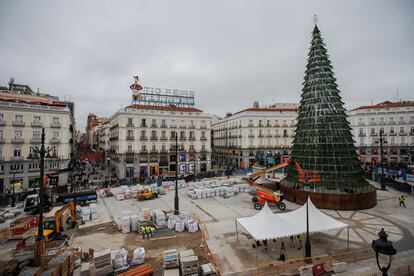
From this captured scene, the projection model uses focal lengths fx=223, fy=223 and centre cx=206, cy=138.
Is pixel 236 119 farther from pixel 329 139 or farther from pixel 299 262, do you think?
pixel 299 262

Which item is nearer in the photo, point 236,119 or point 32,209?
point 32,209

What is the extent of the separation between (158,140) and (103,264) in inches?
1434

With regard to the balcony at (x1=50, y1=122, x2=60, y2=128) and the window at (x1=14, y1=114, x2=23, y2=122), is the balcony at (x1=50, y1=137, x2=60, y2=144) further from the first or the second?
the window at (x1=14, y1=114, x2=23, y2=122)

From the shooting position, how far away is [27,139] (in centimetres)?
3444

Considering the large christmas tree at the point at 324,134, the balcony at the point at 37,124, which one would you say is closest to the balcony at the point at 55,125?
the balcony at the point at 37,124

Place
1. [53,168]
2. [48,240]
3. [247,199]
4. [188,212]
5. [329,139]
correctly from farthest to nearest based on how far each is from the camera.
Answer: [53,168], [247,199], [329,139], [188,212], [48,240]

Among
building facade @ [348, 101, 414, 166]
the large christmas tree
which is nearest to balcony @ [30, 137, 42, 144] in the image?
the large christmas tree

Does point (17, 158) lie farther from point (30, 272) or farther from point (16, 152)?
point (30, 272)

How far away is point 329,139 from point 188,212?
16608mm

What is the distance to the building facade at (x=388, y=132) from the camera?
53469mm

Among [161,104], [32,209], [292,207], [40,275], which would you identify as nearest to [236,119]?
[161,104]

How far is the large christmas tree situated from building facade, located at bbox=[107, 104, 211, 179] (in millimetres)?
25978

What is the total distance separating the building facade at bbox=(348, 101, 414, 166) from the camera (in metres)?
53.5

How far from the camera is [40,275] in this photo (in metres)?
Result: 10.1
